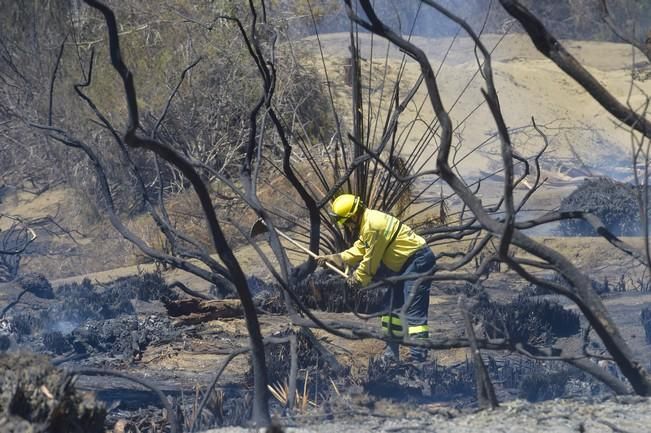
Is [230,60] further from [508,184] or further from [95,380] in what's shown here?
[508,184]

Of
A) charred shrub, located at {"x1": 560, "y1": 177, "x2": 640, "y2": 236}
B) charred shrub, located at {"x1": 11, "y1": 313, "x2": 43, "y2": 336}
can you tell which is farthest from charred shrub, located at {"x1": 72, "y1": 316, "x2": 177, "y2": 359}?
charred shrub, located at {"x1": 560, "y1": 177, "x2": 640, "y2": 236}

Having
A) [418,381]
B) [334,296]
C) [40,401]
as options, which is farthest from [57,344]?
[40,401]

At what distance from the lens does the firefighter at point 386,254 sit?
8.66 metres

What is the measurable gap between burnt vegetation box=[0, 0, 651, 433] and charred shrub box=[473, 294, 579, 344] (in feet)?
0.09

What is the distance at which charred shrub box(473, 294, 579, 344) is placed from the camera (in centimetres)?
967

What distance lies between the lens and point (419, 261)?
8.98m

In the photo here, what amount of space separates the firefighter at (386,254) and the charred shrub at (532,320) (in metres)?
0.89

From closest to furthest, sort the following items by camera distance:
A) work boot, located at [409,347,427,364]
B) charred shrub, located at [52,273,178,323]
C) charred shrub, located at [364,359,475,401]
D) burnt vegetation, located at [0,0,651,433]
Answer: burnt vegetation, located at [0,0,651,433] → charred shrub, located at [364,359,475,401] → work boot, located at [409,347,427,364] → charred shrub, located at [52,273,178,323]

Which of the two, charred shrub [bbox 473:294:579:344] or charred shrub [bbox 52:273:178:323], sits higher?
charred shrub [bbox 52:273:178:323]

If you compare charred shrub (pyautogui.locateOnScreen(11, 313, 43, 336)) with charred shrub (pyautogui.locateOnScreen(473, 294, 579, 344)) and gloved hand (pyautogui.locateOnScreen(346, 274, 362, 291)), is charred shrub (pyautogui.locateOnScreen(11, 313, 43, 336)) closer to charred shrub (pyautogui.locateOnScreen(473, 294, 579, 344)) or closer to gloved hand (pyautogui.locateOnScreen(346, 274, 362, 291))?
gloved hand (pyautogui.locateOnScreen(346, 274, 362, 291))

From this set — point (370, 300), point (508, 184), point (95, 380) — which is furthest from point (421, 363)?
point (508, 184)

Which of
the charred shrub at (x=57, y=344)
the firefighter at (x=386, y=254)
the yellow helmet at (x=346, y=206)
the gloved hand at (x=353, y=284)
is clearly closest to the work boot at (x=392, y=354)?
the firefighter at (x=386, y=254)

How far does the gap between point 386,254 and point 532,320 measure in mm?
1780

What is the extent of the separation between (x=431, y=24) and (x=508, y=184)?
4593 cm
